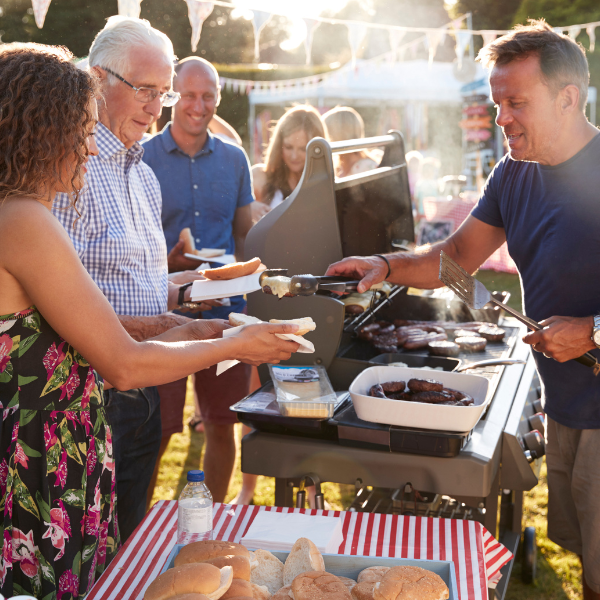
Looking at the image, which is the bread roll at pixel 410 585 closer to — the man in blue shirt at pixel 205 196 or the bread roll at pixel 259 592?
the bread roll at pixel 259 592

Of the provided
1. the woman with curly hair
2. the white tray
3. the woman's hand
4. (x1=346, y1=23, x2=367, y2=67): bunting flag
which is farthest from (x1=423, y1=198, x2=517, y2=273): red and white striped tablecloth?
the white tray

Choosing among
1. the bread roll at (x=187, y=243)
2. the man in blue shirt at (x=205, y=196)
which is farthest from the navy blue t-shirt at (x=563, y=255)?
the man in blue shirt at (x=205, y=196)

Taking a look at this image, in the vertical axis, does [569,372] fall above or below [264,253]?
below

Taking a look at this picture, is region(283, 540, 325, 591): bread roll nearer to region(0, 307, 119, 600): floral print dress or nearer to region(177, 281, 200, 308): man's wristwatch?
region(0, 307, 119, 600): floral print dress

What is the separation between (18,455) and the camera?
1.42 m

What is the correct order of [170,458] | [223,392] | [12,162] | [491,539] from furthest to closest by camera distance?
[170,458]
[223,392]
[491,539]
[12,162]

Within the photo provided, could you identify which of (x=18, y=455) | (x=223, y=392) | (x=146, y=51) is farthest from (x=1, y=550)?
(x=223, y=392)

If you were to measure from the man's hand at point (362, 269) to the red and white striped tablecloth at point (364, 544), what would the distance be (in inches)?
34.3

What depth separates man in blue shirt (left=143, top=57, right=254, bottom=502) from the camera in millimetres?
3391

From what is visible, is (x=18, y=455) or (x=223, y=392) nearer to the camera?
(x=18, y=455)

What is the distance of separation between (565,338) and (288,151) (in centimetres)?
267

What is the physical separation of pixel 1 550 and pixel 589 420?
5.89 feet

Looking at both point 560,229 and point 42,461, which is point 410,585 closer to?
point 42,461

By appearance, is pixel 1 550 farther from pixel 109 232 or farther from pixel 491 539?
pixel 491 539
